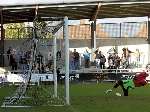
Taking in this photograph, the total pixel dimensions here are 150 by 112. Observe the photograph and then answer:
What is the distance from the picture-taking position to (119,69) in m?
38.8

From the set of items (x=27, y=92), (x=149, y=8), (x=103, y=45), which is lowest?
(x=27, y=92)

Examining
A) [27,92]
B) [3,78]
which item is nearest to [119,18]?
[3,78]

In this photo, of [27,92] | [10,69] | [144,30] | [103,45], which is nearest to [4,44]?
[10,69]

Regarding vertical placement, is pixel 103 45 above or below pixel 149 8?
below

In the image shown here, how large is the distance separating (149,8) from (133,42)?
3.40 metres

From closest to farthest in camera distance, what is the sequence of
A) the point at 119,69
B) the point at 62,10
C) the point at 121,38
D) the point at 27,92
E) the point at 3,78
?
the point at 27,92 → the point at 3,78 → the point at 119,69 → the point at 62,10 → the point at 121,38

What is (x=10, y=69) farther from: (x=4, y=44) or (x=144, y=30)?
(x=144, y=30)

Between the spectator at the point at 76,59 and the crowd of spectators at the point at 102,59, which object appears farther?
the spectator at the point at 76,59

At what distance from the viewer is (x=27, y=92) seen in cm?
2077

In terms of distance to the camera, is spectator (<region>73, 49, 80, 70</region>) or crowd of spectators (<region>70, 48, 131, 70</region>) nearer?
crowd of spectators (<region>70, 48, 131, 70</region>)

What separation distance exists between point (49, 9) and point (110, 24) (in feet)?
22.4

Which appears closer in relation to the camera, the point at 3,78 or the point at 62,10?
the point at 3,78

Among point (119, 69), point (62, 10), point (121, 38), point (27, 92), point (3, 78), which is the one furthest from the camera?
point (121, 38)

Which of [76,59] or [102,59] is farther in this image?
[76,59]
